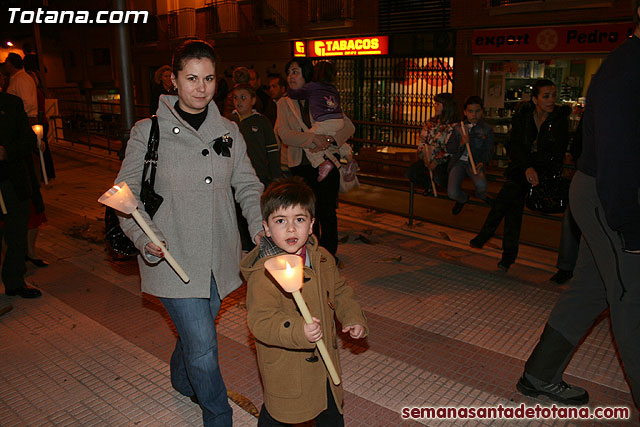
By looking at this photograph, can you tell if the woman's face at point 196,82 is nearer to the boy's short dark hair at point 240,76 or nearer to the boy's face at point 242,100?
the boy's face at point 242,100

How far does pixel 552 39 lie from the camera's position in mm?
12383

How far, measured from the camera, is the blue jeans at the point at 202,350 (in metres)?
2.79

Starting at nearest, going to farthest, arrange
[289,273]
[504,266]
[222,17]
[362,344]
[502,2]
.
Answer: [289,273], [362,344], [504,266], [502,2], [222,17]

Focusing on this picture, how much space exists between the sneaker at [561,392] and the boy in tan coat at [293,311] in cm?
148

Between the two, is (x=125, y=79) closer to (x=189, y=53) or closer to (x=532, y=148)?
(x=189, y=53)

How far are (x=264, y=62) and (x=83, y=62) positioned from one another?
18.1 m

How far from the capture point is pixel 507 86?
13742 millimetres

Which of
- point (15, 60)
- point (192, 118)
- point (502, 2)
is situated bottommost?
point (192, 118)

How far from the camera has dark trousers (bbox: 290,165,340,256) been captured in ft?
17.7

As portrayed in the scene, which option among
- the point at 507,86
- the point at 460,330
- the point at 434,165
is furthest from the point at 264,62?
the point at 460,330

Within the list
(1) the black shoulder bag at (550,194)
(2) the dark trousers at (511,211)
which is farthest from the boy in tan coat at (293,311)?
(2) the dark trousers at (511,211)

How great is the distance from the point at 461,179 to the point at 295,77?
2306 millimetres

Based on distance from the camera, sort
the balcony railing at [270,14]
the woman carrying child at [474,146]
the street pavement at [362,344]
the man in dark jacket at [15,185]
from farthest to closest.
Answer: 1. the balcony railing at [270,14]
2. the woman carrying child at [474,146]
3. the man in dark jacket at [15,185]
4. the street pavement at [362,344]

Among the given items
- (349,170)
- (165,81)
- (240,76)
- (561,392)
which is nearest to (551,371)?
(561,392)
